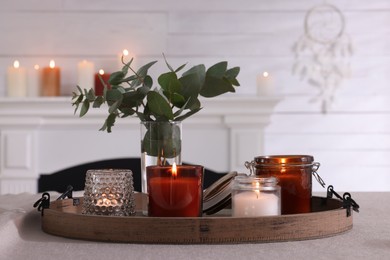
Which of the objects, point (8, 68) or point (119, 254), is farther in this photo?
point (8, 68)

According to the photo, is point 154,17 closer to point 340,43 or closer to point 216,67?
point 340,43

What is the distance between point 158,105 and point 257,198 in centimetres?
21

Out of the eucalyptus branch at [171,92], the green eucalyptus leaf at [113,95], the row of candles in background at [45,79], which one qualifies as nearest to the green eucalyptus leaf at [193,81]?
the eucalyptus branch at [171,92]

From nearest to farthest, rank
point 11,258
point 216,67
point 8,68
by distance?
point 11,258 → point 216,67 → point 8,68

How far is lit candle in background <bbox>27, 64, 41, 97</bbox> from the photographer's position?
10.3 feet

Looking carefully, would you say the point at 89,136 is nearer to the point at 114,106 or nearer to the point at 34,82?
the point at 34,82

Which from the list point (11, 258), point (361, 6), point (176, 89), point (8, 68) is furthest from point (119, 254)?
point (361, 6)

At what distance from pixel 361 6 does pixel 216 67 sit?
2.25 m

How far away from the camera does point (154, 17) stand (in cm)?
323

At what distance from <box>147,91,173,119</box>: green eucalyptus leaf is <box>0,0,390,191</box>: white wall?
6.78 ft

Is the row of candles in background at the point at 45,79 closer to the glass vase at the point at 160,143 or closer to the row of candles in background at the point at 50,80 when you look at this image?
the row of candles in background at the point at 50,80

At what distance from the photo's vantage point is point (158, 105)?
1127 mm

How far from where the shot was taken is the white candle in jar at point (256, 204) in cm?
107

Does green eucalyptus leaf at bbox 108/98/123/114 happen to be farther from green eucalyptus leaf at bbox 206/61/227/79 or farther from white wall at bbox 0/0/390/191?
white wall at bbox 0/0/390/191
